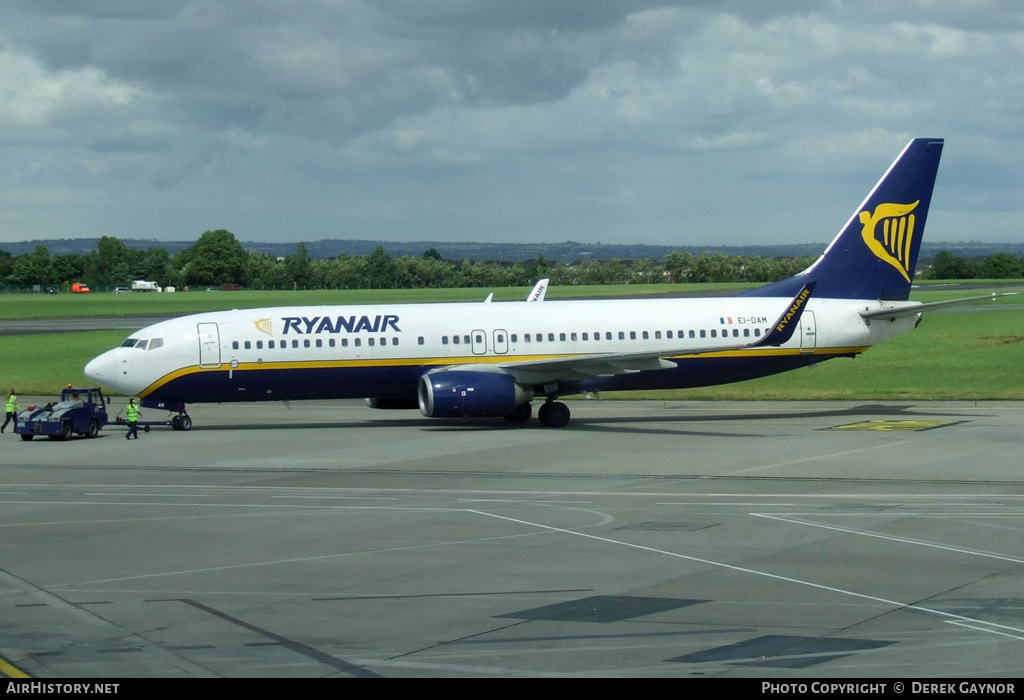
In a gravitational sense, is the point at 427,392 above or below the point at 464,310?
below

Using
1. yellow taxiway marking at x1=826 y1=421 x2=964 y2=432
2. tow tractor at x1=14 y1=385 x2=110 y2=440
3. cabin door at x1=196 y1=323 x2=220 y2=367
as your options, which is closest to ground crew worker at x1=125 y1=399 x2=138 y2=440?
tow tractor at x1=14 y1=385 x2=110 y2=440

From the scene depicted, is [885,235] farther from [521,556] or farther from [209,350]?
[521,556]

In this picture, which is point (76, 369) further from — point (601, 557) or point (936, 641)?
point (936, 641)

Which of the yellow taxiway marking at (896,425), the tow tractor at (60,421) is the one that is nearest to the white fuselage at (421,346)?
Result: the tow tractor at (60,421)

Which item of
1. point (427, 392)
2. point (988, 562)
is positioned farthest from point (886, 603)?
point (427, 392)

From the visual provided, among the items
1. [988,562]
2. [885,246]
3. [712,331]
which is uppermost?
[885,246]

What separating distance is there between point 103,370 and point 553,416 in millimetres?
16314

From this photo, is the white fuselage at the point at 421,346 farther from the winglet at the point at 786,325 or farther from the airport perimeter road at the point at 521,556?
the airport perimeter road at the point at 521,556

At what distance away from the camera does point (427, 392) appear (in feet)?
132

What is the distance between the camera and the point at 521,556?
806 inches

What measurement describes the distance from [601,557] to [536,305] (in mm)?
24922

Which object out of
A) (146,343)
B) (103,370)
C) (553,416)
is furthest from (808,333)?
(103,370)

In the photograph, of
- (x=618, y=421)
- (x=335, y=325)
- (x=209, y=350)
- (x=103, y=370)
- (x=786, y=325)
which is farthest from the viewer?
(x=618, y=421)

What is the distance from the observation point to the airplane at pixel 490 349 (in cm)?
4131
